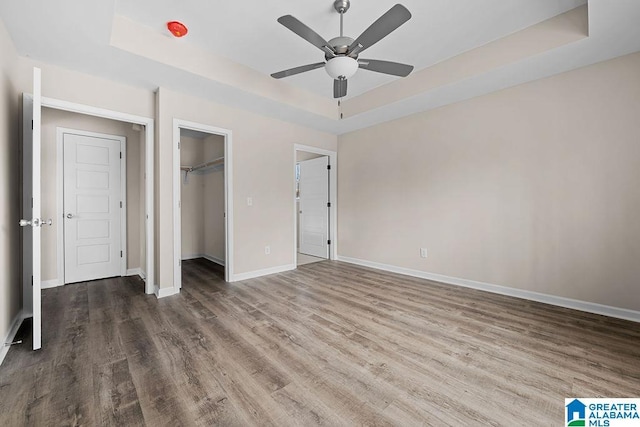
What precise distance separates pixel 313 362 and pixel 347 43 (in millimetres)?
2467

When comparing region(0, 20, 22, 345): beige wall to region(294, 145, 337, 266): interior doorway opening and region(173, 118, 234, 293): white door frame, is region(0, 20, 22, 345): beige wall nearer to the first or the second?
region(173, 118, 234, 293): white door frame

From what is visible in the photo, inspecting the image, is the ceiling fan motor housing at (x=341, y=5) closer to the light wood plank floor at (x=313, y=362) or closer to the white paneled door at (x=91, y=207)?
the light wood plank floor at (x=313, y=362)

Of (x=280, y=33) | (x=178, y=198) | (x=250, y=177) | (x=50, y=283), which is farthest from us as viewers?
(x=250, y=177)

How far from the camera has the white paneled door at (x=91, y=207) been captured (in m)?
3.70

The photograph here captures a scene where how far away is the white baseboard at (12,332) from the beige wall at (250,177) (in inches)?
45.4

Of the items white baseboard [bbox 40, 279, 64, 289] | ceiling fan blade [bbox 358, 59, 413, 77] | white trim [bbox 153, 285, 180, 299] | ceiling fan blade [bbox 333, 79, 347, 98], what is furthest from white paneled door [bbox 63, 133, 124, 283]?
ceiling fan blade [bbox 358, 59, 413, 77]

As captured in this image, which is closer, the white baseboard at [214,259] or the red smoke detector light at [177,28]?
the red smoke detector light at [177,28]

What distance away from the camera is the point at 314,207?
5.72 meters

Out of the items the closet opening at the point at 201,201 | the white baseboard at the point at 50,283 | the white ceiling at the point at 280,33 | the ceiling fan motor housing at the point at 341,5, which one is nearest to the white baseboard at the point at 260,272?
the closet opening at the point at 201,201

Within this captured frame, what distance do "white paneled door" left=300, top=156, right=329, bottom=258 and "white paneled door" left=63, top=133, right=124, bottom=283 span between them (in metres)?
3.31

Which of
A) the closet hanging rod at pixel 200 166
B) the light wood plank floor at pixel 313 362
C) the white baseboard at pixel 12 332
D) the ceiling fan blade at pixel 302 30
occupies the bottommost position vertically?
the light wood plank floor at pixel 313 362

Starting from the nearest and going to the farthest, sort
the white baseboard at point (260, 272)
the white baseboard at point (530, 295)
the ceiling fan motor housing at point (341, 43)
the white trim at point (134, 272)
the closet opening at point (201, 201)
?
the ceiling fan motor housing at point (341, 43) < the white baseboard at point (530, 295) < the white baseboard at point (260, 272) < the white trim at point (134, 272) < the closet opening at point (201, 201)

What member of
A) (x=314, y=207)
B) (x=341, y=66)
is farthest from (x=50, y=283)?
(x=341, y=66)

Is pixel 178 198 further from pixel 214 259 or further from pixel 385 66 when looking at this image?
pixel 385 66
